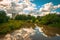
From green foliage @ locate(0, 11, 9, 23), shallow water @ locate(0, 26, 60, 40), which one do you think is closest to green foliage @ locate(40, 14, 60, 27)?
shallow water @ locate(0, 26, 60, 40)

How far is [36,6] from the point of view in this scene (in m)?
4.86

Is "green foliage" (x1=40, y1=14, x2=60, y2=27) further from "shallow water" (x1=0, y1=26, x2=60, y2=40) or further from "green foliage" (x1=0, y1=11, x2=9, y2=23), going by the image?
"green foliage" (x1=0, y1=11, x2=9, y2=23)

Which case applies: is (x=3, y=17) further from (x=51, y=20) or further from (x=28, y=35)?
(x=51, y=20)

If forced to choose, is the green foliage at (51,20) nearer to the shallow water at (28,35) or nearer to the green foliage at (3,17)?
the shallow water at (28,35)

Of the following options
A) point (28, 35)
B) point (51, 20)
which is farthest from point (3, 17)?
point (51, 20)

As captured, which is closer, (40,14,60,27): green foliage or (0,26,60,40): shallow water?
(0,26,60,40): shallow water

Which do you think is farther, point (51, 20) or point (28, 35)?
point (51, 20)

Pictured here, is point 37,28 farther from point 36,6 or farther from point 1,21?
point 1,21

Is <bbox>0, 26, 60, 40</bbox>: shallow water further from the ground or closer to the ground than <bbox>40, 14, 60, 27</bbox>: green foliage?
closer to the ground

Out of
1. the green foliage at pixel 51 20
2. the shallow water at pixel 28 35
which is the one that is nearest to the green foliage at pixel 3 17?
the shallow water at pixel 28 35

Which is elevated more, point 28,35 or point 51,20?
point 51,20

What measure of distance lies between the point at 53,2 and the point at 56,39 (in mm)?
1029

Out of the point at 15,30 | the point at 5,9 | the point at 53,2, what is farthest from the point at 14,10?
the point at 53,2

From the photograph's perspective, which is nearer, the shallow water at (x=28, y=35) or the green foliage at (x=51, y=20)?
the shallow water at (x=28, y=35)
